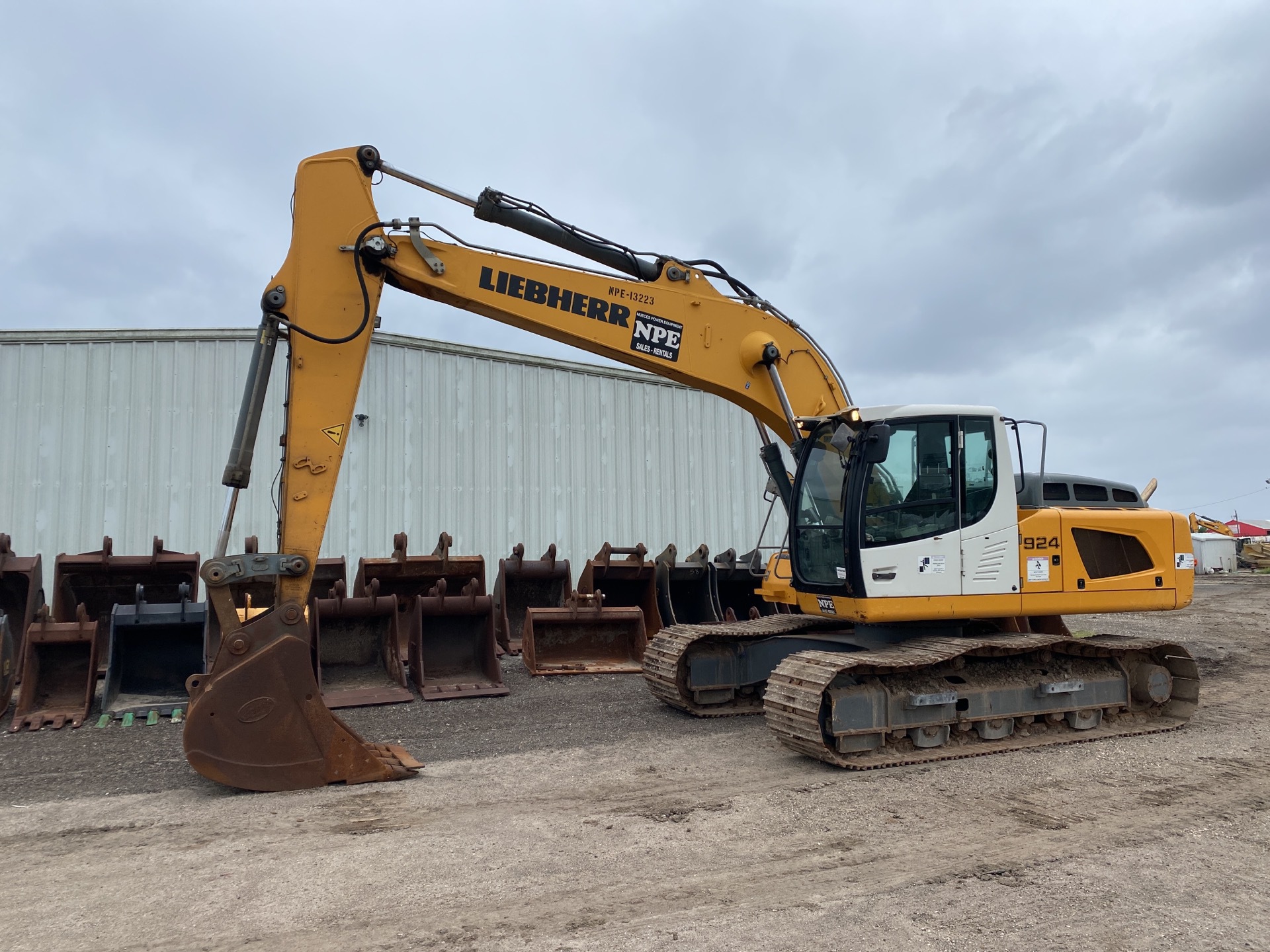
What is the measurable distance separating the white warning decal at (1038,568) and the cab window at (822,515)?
1.47 metres

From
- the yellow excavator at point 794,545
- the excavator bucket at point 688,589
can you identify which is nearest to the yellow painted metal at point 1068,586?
the yellow excavator at point 794,545

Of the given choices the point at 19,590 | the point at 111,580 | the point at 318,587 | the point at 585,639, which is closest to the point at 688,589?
the point at 585,639

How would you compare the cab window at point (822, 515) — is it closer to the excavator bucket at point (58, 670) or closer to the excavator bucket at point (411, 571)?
the excavator bucket at point (411, 571)

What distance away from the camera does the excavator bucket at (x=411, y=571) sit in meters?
9.67

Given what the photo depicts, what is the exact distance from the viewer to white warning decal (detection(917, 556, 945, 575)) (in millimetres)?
6395

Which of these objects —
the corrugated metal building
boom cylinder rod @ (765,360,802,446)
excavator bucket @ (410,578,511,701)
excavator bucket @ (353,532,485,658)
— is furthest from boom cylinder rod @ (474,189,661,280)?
the corrugated metal building

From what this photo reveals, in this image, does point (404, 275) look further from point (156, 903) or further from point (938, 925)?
point (938, 925)

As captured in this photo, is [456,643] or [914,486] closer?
[914,486]

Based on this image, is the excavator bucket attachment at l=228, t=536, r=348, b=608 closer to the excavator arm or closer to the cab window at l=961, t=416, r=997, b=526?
the excavator arm

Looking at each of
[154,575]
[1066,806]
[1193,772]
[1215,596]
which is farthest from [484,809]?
[1215,596]

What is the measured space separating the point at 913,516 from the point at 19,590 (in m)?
8.46

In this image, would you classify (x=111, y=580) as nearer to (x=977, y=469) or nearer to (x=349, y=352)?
(x=349, y=352)

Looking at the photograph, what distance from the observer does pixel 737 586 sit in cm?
1129

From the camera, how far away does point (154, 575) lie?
9.03 metres
